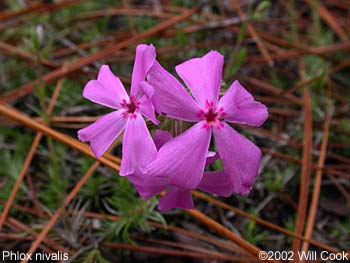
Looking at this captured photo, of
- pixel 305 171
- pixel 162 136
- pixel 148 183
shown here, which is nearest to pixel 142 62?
pixel 162 136

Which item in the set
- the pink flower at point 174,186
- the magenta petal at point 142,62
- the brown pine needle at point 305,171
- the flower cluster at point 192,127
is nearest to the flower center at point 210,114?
the flower cluster at point 192,127

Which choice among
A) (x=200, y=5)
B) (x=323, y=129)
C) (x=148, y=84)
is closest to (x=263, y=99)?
(x=323, y=129)

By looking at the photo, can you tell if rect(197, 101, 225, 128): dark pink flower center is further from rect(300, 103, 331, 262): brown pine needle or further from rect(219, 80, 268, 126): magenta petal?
rect(300, 103, 331, 262): brown pine needle

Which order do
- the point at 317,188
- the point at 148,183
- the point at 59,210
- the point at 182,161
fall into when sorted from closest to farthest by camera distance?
1. the point at 182,161
2. the point at 148,183
3. the point at 59,210
4. the point at 317,188

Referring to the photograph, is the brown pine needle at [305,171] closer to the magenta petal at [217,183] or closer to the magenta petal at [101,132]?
the magenta petal at [217,183]

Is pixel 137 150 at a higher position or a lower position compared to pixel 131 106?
lower

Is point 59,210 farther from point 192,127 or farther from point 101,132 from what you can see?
point 192,127

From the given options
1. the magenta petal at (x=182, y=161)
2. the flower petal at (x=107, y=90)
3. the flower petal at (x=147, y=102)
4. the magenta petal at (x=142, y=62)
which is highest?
the flower petal at (x=107, y=90)
